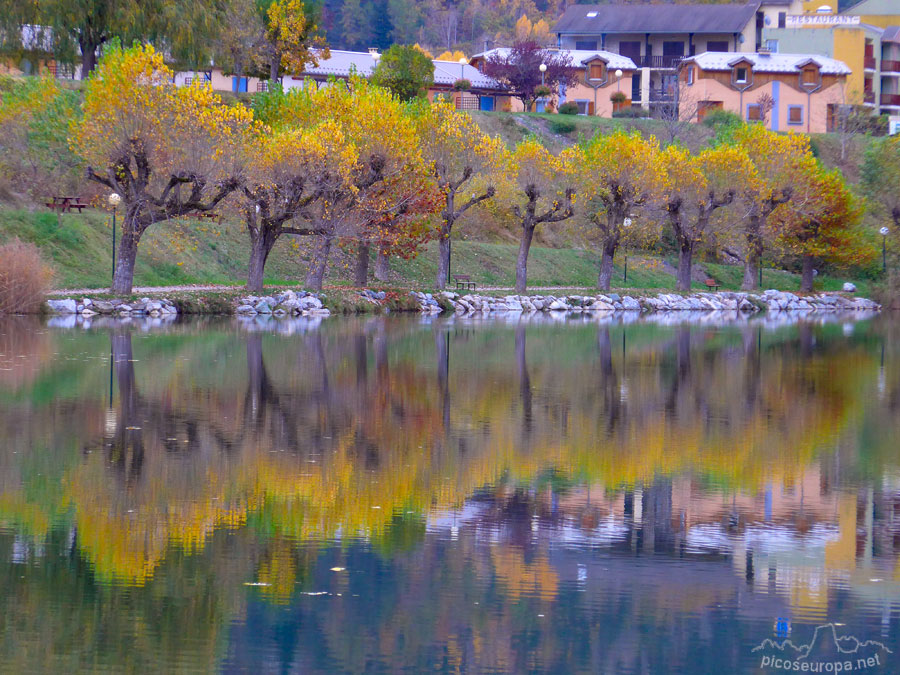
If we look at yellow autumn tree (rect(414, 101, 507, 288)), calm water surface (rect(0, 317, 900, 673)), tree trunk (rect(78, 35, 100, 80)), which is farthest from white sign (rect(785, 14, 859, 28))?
calm water surface (rect(0, 317, 900, 673))

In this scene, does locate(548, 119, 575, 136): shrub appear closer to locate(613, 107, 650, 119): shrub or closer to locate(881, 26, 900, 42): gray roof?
locate(613, 107, 650, 119): shrub

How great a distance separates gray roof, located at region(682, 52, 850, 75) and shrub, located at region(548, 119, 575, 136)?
62.0ft

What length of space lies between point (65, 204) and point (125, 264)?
952cm

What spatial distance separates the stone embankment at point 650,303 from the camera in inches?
2035

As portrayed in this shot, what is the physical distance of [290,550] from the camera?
33.2ft

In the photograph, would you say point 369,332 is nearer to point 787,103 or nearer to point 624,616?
point 624,616

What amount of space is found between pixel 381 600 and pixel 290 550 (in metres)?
1.56

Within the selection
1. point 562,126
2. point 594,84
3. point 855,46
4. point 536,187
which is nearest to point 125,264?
point 536,187

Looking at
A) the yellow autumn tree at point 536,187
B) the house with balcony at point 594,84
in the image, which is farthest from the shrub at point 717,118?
the yellow autumn tree at point 536,187

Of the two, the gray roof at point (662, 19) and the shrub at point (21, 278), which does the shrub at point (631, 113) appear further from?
the shrub at point (21, 278)

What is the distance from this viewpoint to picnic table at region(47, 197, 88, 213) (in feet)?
161

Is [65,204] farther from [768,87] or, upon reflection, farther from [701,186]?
[768,87]

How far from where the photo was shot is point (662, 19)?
116688 millimetres

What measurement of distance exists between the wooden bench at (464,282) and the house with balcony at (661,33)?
5706 centimetres
